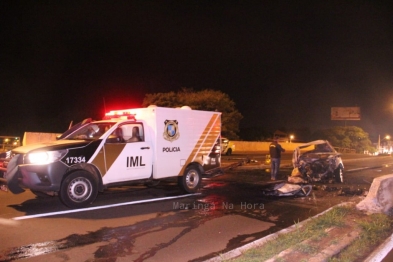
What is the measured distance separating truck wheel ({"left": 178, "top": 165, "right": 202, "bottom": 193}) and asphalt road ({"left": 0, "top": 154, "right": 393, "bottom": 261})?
26 centimetres

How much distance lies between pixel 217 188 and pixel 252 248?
6.64m

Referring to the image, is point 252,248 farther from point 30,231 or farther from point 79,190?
point 79,190

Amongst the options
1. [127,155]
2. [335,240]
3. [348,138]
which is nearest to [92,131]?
[127,155]

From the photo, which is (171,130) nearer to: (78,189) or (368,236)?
(78,189)

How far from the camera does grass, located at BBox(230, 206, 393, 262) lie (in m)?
5.44

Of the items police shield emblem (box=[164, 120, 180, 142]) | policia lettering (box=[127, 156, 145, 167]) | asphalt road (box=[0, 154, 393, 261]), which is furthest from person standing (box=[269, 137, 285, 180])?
policia lettering (box=[127, 156, 145, 167])

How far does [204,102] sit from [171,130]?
32314mm

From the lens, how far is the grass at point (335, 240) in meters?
5.44

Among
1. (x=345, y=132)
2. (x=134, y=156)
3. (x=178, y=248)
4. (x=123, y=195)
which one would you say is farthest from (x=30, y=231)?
(x=345, y=132)

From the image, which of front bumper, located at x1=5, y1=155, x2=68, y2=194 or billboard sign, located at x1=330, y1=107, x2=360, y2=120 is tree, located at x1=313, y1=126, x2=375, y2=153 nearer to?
billboard sign, located at x1=330, y1=107, x2=360, y2=120

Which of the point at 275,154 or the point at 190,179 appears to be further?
the point at 275,154

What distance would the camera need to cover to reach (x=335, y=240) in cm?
604

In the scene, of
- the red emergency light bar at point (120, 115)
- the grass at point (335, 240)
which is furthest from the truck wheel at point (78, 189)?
the grass at point (335, 240)

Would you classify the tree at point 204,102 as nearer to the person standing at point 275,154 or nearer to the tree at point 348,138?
the person standing at point 275,154
